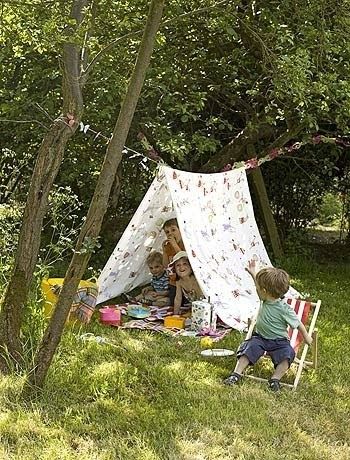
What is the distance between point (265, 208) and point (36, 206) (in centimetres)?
499

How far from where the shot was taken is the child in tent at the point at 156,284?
6.55 meters

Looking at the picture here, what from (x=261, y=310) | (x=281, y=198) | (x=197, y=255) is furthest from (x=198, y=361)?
(x=281, y=198)

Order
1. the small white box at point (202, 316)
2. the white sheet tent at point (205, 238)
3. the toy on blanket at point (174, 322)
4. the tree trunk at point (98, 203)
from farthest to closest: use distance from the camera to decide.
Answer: the white sheet tent at point (205, 238) < the toy on blanket at point (174, 322) < the small white box at point (202, 316) < the tree trunk at point (98, 203)

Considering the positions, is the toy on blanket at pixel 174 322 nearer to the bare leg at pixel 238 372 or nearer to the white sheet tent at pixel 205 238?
the white sheet tent at pixel 205 238

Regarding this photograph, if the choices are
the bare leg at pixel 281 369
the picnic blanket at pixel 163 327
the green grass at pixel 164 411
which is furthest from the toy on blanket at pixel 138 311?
the bare leg at pixel 281 369

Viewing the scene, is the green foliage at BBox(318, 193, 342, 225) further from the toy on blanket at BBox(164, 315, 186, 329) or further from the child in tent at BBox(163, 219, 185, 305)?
the toy on blanket at BBox(164, 315, 186, 329)

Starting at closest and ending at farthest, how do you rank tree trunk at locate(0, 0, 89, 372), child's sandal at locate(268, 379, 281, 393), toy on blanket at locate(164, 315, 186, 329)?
tree trunk at locate(0, 0, 89, 372), child's sandal at locate(268, 379, 281, 393), toy on blanket at locate(164, 315, 186, 329)

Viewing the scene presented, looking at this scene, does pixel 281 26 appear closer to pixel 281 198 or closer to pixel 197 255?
pixel 197 255

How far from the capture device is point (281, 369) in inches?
174

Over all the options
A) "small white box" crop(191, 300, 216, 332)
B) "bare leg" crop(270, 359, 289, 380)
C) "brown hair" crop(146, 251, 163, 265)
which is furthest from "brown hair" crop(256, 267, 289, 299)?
"brown hair" crop(146, 251, 163, 265)

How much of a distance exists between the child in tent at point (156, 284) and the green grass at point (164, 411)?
152 cm

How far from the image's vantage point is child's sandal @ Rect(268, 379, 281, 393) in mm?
4281

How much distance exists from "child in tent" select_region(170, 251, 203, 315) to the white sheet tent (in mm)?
204

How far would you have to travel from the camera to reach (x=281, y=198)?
10.2 metres
